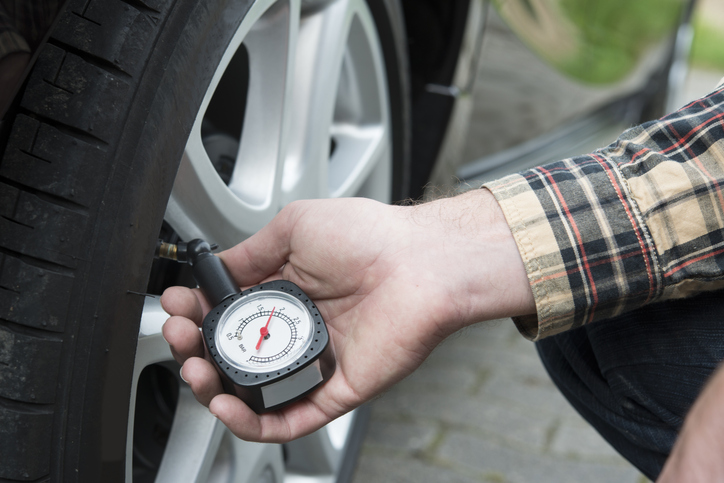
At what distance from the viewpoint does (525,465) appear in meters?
1.81

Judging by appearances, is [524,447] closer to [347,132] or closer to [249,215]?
[347,132]

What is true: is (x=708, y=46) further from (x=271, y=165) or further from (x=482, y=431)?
(x=271, y=165)

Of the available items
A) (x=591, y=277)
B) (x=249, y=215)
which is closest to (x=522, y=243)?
(x=591, y=277)

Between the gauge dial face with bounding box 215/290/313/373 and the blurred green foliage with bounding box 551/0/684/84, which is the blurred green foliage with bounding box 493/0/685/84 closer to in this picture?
the blurred green foliage with bounding box 551/0/684/84

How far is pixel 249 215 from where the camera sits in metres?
1.17

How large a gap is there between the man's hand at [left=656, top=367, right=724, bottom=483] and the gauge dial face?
0.53 metres

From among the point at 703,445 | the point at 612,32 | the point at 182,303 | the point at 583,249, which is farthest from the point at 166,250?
the point at 612,32

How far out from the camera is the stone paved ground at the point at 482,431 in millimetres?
1792

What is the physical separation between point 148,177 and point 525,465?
141cm

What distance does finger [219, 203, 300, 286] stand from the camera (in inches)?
42.8

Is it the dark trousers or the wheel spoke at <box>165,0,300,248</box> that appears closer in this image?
the dark trousers

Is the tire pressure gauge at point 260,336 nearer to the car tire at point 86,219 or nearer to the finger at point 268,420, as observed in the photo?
the finger at point 268,420

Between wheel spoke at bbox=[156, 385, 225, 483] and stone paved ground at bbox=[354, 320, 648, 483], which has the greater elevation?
wheel spoke at bbox=[156, 385, 225, 483]

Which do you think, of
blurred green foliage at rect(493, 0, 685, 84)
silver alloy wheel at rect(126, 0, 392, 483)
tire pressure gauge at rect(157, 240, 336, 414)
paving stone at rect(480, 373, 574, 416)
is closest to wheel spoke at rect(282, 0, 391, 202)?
silver alloy wheel at rect(126, 0, 392, 483)
